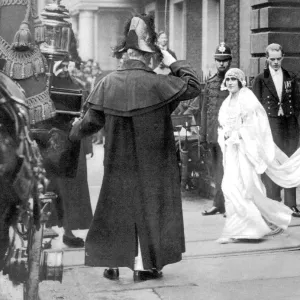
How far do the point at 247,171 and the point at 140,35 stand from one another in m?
2.33

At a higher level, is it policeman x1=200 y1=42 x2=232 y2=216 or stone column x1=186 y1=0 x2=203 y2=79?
stone column x1=186 y1=0 x2=203 y2=79

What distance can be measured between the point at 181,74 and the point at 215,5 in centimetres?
1172

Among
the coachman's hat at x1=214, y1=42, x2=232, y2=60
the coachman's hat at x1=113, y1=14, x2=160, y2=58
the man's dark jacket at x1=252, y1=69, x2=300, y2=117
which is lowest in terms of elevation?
the man's dark jacket at x1=252, y1=69, x2=300, y2=117

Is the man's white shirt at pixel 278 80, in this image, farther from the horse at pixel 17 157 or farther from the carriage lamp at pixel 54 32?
the horse at pixel 17 157

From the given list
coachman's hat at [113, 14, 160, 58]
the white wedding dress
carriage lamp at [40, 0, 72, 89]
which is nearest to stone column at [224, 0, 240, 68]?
the white wedding dress

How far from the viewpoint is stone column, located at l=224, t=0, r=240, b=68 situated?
14664 millimetres

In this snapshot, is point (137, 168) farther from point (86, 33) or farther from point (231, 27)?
point (86, 33)

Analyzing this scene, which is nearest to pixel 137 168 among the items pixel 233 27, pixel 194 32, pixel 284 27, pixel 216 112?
pixel 216 112

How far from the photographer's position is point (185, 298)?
6.01m

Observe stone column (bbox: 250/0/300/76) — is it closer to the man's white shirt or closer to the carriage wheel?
the man's white shirt

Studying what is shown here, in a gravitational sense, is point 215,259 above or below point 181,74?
below

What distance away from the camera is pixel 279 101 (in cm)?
979

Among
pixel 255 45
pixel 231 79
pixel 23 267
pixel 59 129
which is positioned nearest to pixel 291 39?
pixel 255 45

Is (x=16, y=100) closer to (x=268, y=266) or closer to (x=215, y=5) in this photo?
(x=268, y=266)
